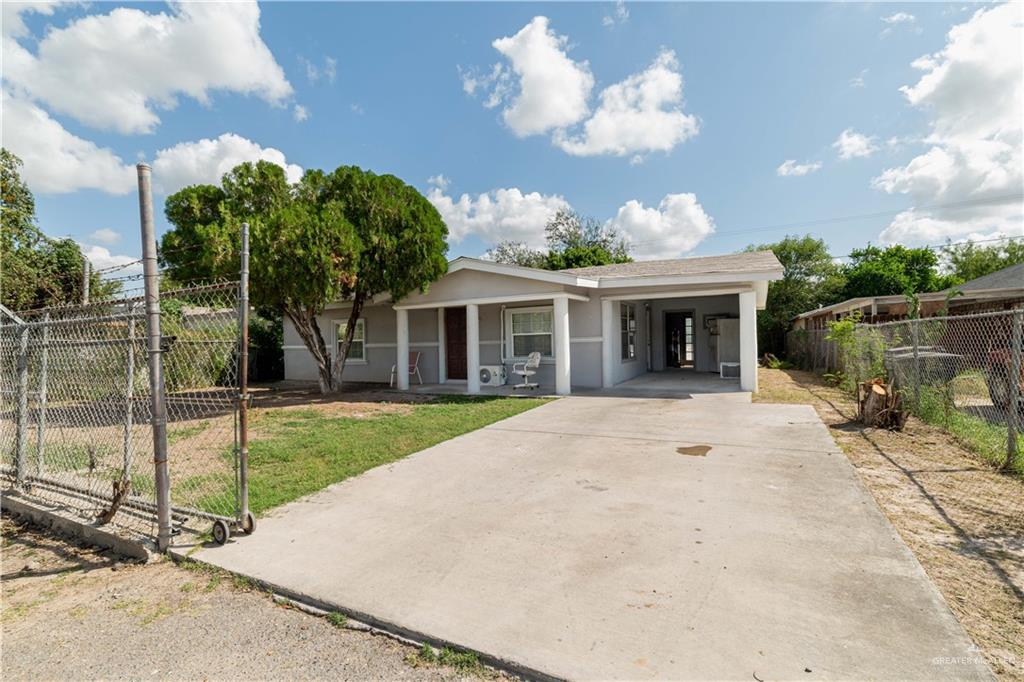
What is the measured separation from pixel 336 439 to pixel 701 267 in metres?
10.0

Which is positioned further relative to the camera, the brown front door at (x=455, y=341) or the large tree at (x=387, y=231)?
the brown front door at (x=455, y=341)

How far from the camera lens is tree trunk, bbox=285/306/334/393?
12.7m

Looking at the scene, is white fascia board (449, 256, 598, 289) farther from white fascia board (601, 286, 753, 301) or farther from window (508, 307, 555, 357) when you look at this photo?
window (508, 307, 555, 357)

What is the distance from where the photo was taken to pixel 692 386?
1252 cm

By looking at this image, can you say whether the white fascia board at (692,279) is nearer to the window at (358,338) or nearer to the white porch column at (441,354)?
the white porch column at (441,354)

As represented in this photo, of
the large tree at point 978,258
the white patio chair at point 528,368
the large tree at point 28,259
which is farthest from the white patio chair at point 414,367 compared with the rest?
the large tree at point 978,258

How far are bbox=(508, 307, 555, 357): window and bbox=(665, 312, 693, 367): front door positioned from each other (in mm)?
7004

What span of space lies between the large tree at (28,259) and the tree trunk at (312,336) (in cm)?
658

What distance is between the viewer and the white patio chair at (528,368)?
12797 mm

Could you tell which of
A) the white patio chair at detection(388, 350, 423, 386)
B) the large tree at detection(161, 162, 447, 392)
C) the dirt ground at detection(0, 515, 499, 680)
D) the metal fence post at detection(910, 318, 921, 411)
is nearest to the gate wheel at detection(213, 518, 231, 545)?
the dirt ground at detection(0, 515, 499, 680)

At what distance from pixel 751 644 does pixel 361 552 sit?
250 centimetres

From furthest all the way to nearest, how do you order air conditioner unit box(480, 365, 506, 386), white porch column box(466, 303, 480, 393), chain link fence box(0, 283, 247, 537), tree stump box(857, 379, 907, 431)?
air conditioner unit box(480, 365, 506, 386) → white porch column box(466, 303, 480, 393) → tree stump box(857, 379, 907, 431) → chain link fence box(0, 283, 247, 537)

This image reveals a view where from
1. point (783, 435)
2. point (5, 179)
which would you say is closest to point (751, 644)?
point (783, 435)

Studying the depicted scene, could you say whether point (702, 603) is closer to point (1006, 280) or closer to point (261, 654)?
point (261, 654)
